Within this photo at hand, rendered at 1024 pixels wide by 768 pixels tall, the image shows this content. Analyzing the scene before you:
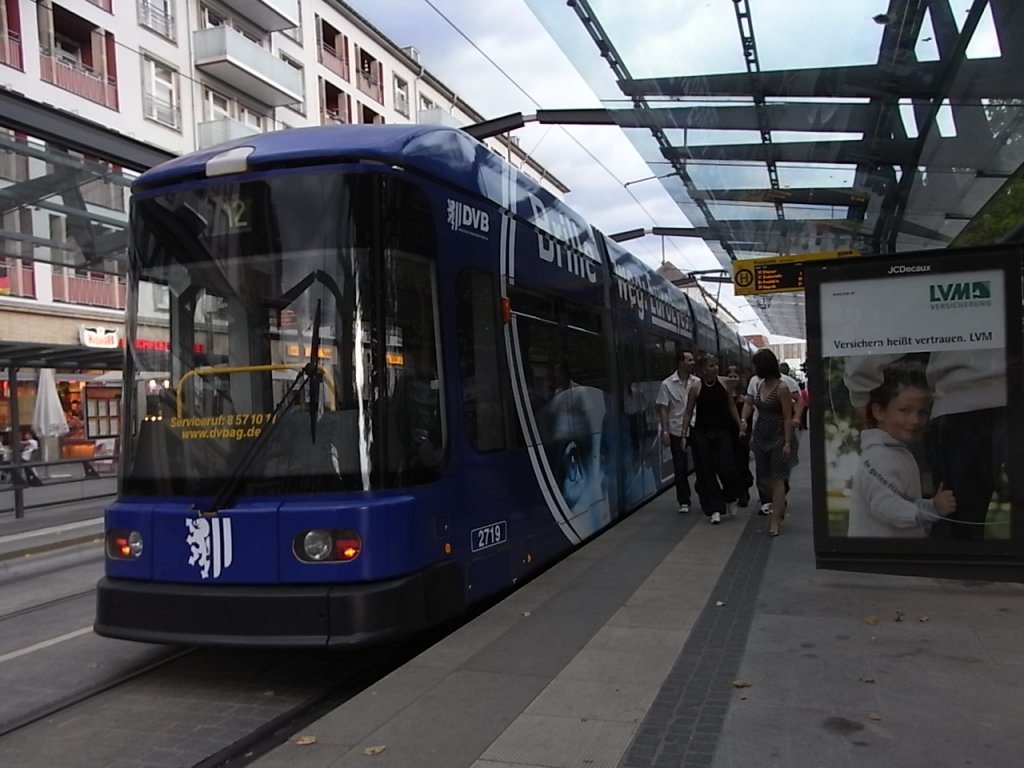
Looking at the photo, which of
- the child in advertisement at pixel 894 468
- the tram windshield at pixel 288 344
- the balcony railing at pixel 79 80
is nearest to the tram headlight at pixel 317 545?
the tram windshield at pixel 288 344

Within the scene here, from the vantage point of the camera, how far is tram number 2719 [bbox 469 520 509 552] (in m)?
5.37

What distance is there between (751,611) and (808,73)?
6987 millimetres

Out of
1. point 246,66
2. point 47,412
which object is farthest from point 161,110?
point 47,412

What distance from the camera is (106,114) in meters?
25.3

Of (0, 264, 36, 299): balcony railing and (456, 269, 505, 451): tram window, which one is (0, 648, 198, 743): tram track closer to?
(456, 269, 505, 451): tram window

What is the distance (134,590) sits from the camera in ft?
15.6

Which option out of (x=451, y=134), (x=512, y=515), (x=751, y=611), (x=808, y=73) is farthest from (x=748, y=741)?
(x=808, y=73)

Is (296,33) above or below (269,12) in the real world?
above

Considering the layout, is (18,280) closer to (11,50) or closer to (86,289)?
(86,289)

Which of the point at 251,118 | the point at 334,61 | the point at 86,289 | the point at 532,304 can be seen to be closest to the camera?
the point at 532,304

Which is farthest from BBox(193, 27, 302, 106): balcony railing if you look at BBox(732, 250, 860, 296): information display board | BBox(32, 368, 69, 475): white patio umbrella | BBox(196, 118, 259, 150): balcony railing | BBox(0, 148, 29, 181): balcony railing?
BBox(0, 148, 29, 181): balcony railing

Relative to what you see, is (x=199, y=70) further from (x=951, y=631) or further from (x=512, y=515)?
(x=951, y=631)

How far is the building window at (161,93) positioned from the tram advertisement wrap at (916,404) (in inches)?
1038

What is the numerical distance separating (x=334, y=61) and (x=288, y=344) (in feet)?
120
